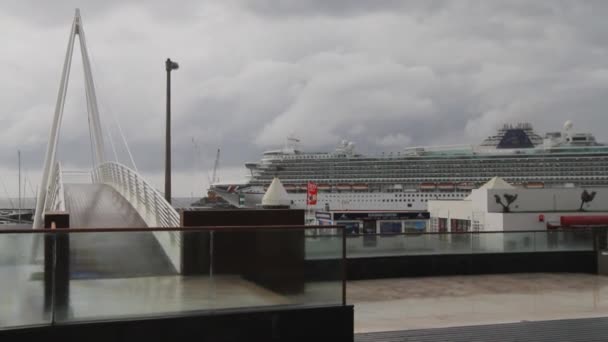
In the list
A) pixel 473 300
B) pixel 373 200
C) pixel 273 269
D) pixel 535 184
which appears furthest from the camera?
pixel 373 200

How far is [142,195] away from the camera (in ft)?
62.4

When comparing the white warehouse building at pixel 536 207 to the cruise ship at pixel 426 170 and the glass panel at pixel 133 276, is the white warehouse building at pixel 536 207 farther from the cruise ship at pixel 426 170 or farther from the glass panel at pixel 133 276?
the cruise ship at pixel 426 170

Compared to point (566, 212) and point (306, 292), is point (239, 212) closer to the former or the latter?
point (306, 292)

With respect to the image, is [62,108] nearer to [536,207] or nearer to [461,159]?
[536,207]

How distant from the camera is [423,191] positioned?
6569 cm

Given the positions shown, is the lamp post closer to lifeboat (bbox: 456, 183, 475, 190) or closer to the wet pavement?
the wet pavement

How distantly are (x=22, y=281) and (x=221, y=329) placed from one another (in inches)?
62.4

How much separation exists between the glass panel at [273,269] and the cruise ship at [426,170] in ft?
188

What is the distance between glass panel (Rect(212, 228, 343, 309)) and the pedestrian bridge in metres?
0.44

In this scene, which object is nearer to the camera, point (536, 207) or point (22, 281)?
point (22, 281)

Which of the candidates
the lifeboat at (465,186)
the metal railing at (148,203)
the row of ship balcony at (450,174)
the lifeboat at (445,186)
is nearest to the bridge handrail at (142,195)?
the metal railing at (148,203)

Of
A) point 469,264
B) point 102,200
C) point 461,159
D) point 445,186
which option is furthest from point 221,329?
point 461,159

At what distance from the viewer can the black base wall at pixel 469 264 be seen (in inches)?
433

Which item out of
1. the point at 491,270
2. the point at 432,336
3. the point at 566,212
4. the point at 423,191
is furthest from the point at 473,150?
the point at 432,336
